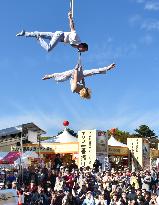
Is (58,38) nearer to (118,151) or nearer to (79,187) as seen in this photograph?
(79,187)

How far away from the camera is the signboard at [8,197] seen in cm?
1343

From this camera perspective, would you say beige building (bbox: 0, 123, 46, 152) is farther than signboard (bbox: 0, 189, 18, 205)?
Yes

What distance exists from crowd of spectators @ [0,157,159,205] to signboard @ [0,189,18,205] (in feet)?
11.1

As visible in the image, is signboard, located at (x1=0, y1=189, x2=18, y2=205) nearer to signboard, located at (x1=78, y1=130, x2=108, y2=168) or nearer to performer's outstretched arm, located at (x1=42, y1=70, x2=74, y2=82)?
performer's outstretched arm, located at (x1=42, y1=70, x2=74, y2=82)

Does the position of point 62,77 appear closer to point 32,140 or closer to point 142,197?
point 32,140

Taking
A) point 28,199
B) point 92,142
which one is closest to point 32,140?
point 28,199

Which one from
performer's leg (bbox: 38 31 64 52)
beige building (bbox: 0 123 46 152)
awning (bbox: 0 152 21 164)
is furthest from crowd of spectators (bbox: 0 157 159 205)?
performer's leg (bbox: 38 31 64 52)

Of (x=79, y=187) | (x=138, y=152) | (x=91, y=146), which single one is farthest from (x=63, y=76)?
(x=138, y=152)

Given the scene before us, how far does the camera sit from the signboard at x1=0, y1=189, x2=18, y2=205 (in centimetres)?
1343

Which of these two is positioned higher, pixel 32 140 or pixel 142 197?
pixel 32 140

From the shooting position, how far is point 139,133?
99375 millimetres

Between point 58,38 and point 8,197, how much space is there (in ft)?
14.9

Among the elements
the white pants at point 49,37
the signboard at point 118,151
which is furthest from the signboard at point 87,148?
the white pants at point 49,37

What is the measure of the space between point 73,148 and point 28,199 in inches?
521
